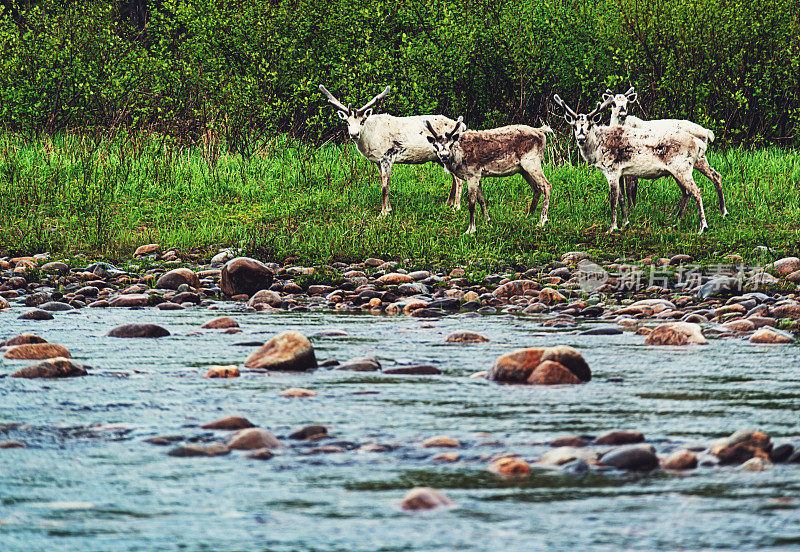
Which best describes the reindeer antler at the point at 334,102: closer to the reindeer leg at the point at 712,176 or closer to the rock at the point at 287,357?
the reindeer leg at the point at 712,176

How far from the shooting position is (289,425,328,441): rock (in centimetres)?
463

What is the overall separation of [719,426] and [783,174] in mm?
14532

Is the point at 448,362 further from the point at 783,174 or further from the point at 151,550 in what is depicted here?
the point at 783,174

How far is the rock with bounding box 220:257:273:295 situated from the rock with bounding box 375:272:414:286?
1.27 metres

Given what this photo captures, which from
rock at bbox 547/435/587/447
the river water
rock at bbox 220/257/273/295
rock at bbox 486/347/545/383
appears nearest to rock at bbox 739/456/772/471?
the river water

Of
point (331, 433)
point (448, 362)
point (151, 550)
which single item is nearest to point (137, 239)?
point (448, 362)

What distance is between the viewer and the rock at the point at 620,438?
4.47 metres

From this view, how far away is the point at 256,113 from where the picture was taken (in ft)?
77.3

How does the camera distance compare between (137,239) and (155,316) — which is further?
(137,239)

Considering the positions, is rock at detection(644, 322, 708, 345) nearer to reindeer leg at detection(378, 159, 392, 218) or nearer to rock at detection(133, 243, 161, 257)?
rock at detection(133, 243, 161, 257)

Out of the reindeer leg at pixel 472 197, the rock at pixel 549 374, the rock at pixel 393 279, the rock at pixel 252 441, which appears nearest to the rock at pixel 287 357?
the rock at pixel 549 374

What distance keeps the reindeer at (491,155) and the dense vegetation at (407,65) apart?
734 cm

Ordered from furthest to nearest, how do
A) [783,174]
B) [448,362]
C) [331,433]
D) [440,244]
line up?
[783,174] < [440,244] < [448,362] < [331,433]

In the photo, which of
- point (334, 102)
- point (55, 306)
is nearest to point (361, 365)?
point (55, 306)
